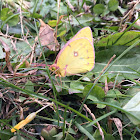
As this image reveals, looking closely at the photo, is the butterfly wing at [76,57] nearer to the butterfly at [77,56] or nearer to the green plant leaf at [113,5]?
the butterfly at [77,56]

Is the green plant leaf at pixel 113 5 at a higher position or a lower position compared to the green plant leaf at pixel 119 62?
higher

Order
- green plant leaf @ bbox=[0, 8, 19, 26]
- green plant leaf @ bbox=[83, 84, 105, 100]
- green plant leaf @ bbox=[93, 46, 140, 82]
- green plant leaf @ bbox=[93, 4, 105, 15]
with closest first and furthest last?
green plant leaf @ bbox=[83, 84, 105, 100] → green plant leaf @ bbox=[93, 46, 140, 82] → green plant leaf @ bbox=[0, 8, 19, 26] → green plant leaf @ bbox=[93, 4, 105, 15]

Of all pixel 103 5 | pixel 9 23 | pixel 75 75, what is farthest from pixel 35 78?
pixel 103 5

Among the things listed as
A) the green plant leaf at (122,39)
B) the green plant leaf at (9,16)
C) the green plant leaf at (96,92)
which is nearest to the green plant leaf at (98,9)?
the green plant leaf at (122,39)

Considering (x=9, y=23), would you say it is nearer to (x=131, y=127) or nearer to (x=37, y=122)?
(x=37, y=122)

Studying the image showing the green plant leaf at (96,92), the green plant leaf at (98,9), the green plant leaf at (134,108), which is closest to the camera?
the green plant leaf at (134,108)

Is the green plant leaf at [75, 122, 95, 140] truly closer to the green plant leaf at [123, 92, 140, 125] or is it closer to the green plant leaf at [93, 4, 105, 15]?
the green plant leaf at [123, 92, 140, 125]

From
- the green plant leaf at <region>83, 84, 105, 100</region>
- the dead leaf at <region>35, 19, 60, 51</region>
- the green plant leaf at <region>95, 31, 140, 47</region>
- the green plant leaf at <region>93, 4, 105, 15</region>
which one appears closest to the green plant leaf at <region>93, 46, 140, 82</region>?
the green plant leaf at <region>95, 31, 140, 47</region>
